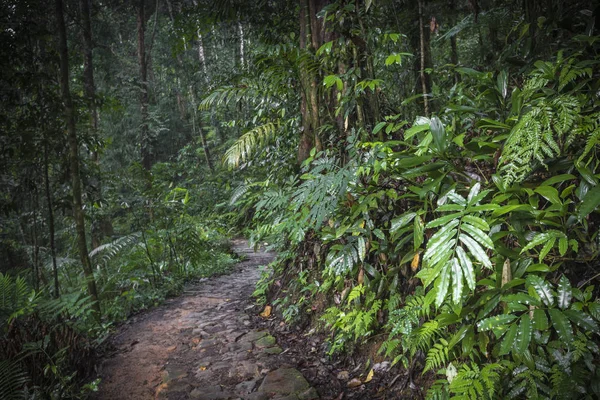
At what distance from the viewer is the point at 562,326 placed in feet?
4.64

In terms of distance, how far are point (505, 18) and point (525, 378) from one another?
7.92 ft

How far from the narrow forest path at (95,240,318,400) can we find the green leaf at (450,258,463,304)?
1.66 meters

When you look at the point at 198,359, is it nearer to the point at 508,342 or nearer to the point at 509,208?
the point at 508,342

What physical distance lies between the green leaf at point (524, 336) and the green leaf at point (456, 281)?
0.39 m

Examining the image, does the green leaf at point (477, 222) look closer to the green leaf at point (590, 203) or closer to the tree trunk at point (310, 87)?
the green leaf at point (590, 203)

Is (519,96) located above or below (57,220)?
above

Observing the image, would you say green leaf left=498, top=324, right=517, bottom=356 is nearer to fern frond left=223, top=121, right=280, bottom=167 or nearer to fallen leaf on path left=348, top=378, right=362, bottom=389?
fallen leaf on path left=348, top=378, right=362, bottom=389

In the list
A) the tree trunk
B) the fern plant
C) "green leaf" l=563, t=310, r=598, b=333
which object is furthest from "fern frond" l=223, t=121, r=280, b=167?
"green leaf" l=563, t=310, r=598, b=333

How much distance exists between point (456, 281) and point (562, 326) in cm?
51

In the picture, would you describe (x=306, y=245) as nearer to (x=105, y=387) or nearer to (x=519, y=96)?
(x=105, y=387)

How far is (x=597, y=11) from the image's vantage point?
69.7 inches

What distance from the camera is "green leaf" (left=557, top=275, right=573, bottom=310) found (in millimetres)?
1519

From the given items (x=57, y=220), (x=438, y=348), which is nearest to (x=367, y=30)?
(x=438, y=348)

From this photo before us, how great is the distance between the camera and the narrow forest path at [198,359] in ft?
9.01
